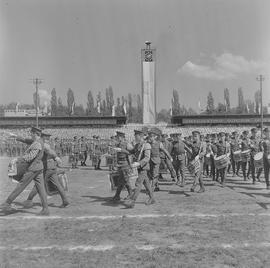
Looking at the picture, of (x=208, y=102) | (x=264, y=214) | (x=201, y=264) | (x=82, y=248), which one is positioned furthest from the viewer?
(x=208, y=102)

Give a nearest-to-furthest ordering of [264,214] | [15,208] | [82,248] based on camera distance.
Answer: [82,248] → [264,214] → [15,208]

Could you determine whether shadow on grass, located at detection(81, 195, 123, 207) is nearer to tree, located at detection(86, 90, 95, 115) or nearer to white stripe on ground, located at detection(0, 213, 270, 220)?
white stripe on ground, located at detection(0, 213, 270, 220)

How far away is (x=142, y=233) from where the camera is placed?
257 inches

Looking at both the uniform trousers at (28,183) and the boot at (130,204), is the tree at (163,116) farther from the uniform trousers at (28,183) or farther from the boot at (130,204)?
the uniform trousers at (28,183)

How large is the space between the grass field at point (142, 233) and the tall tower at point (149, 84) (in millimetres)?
44773

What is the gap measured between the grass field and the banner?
44.7 m

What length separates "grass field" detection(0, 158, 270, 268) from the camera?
17.0 ft

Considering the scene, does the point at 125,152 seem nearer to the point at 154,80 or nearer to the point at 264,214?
the point at 264,214

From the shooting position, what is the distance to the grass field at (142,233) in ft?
17.0

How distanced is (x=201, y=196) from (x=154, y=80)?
46.5m

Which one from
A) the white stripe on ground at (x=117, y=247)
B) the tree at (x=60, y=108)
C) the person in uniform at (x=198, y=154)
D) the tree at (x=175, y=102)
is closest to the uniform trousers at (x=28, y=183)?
the white stripe on ground at (x=117, y=247)

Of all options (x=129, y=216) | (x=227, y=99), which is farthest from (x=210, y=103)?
(x=129, y=216)

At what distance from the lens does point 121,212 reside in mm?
8320

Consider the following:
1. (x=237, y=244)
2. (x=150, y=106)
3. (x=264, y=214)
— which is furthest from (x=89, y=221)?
(x=150, y=106)
